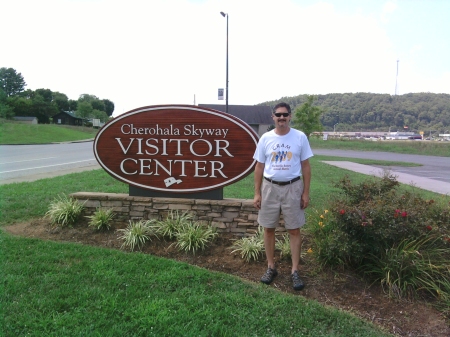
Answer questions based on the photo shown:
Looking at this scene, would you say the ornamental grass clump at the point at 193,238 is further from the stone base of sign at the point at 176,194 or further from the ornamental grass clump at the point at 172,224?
the stone base of sign at the point at 176,194

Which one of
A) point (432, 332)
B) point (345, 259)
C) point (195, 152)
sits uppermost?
point (195, 152)

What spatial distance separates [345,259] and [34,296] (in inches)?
111

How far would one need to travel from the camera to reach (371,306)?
9.95 ft

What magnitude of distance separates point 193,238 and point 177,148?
133 centimetres

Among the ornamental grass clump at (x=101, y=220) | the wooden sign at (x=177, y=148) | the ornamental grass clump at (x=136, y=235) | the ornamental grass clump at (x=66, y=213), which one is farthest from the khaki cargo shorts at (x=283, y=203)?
the ornamental grass clump at (x=66, y=213)

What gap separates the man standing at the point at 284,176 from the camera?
3307 millimetres

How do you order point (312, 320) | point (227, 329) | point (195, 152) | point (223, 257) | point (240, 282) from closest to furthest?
1. point (227, 329)
2. point (312, 320)
3. point (240, 282)
4. point (223, 257)
5. point (195, 152)

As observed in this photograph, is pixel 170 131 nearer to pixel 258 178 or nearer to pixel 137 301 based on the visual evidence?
pixel 258 178

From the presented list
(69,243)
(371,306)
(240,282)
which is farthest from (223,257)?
(69,243)

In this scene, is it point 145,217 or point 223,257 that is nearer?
point 223,257

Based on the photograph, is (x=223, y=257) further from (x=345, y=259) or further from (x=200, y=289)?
(x=345, y=259)

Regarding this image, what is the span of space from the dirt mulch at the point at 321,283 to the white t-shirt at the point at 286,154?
105 centimetres

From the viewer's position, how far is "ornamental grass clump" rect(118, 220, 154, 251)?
4199mm

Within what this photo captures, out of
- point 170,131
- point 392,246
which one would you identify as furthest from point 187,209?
point 392,246
